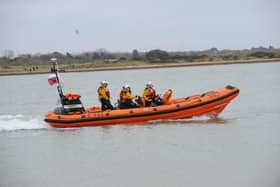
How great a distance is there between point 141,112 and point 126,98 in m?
0.65

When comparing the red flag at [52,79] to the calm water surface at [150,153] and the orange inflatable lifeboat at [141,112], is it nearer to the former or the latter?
the orange inflatable lifeboat at [141,112]

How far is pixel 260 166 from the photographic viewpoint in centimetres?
788

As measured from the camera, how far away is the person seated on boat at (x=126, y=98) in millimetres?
12711

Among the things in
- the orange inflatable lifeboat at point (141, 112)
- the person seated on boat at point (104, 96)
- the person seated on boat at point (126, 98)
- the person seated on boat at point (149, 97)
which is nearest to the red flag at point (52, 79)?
the orange inflatable lifeboat at point (141, 112)

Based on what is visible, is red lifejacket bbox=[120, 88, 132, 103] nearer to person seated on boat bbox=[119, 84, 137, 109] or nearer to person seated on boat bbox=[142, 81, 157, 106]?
person seated on boat bbox=[119, 84, 137, 109]

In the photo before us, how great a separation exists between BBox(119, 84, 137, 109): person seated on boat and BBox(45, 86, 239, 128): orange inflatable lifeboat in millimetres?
298

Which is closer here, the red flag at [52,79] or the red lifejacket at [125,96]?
the red lifejacket at [125,96]

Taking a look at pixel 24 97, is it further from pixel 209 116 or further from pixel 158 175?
pixel 158 175

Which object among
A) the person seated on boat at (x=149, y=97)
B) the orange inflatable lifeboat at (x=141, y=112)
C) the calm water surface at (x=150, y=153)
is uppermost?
the person seated on boat at (x=149, y=97)

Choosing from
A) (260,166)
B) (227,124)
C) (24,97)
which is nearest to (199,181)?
(260,166)

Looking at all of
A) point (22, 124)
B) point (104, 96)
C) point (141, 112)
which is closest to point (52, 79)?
point (104, 96)

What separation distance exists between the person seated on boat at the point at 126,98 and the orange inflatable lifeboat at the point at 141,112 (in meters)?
0.30

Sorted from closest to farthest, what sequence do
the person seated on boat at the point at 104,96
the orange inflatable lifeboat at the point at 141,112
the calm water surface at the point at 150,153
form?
the calm water surface at the point at 150,153 < the orange inflatable lifeboat at the point at 141,112 < the person seated on boat at the point at 104,96

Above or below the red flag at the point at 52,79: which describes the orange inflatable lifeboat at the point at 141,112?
below
